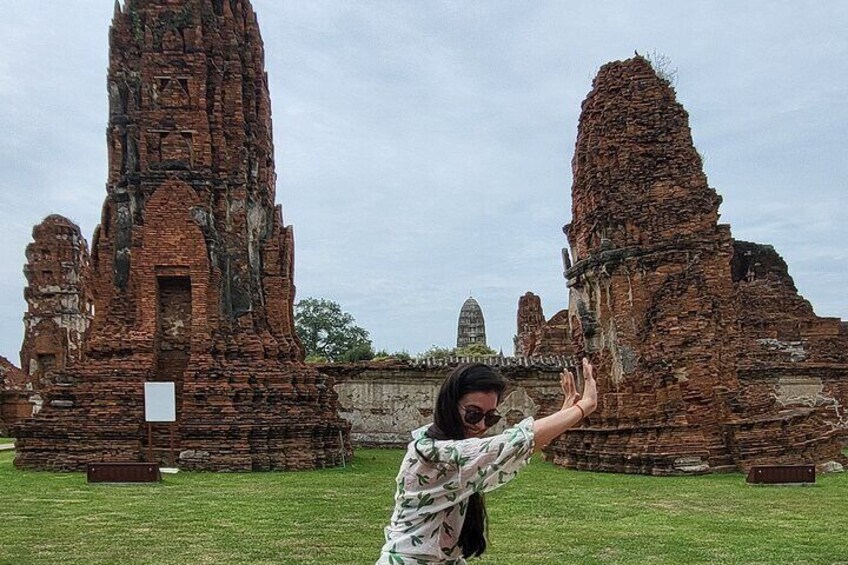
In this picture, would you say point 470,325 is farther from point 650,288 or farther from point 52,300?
point 650,288

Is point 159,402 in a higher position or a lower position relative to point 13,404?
higher

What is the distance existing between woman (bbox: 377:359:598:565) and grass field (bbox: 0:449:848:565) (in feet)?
15.3

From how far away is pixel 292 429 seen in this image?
53.7 ft

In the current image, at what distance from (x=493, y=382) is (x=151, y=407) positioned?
41.5ft

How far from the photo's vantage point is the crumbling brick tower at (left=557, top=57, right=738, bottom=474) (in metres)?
16.1

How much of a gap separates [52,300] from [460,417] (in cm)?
3547

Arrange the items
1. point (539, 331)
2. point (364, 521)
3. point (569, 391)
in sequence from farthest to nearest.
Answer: point (539, 331) → point (364, 521) → point (569, 391)

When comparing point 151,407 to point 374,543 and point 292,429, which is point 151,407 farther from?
point 374,543

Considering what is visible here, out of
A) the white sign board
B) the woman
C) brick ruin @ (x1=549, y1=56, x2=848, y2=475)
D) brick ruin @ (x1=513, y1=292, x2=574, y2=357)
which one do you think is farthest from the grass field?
brick ruin @ (x1=513, y1=292, x2=574, y2=357)

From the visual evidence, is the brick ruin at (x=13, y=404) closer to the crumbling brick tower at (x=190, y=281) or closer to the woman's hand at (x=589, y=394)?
the crumbling brick tower at (x=190, y=281)

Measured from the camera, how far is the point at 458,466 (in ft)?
9.36

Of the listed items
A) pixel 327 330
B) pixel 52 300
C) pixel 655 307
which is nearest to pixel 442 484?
pixel 655 307

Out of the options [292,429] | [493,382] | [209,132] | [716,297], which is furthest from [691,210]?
[493,382]

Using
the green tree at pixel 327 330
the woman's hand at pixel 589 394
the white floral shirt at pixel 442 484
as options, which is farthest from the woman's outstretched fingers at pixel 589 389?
the green tree at pixel 327 330
